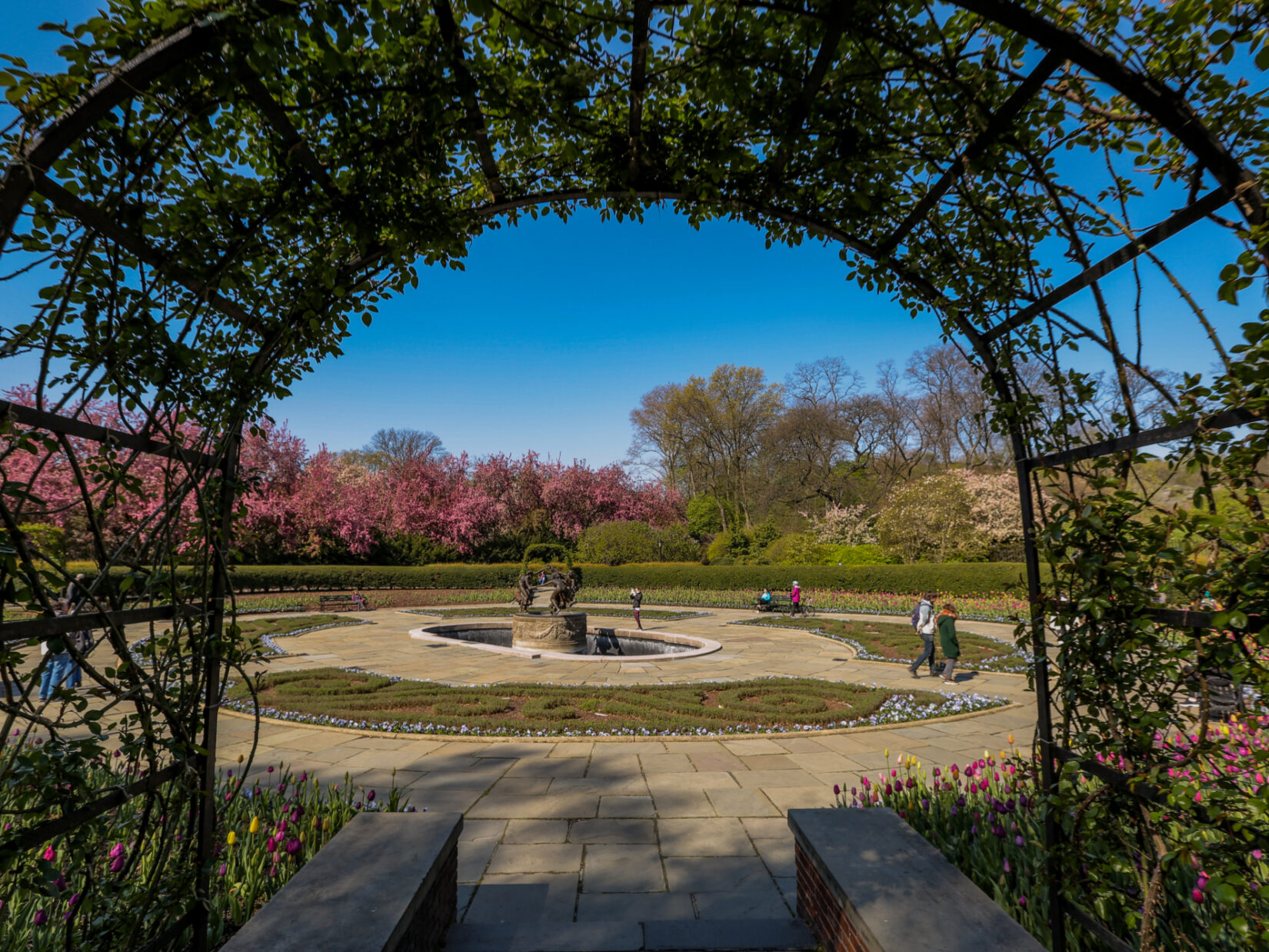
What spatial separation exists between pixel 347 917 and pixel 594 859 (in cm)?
178

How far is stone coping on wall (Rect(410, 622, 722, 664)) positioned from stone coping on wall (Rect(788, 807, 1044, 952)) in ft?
25.2

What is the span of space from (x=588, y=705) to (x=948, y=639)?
5.05 metres

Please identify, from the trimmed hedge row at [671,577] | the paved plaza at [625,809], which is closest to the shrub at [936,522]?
the trimmed hedge row at [671,577]

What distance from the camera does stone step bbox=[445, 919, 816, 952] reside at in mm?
2617

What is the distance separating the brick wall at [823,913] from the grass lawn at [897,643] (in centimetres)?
677

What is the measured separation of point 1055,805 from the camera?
2123mm

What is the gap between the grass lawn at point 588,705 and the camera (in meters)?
6.34

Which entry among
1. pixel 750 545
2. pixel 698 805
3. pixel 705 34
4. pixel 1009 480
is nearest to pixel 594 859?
pixel 698 805

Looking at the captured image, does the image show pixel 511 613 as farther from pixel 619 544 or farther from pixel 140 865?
pixel 140 865

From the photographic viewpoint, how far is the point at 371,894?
7.29ft

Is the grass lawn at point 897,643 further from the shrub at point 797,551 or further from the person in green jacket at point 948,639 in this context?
the shrub at point 797,551

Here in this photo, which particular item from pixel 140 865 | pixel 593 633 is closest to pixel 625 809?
pixel 140 865

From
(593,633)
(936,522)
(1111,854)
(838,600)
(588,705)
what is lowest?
(838,600)

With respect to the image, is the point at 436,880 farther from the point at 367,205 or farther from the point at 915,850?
the point at 367,205
